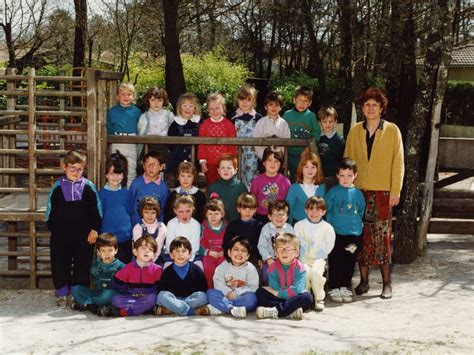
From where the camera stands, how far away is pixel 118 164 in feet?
22.7

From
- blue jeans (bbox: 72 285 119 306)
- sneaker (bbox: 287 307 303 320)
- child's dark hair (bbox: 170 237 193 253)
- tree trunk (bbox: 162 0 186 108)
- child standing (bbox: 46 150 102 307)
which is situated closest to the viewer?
sneaker (bbox: 287 307 303 320)

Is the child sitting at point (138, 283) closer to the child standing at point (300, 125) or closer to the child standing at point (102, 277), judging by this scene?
the child standing at point (102, 277)

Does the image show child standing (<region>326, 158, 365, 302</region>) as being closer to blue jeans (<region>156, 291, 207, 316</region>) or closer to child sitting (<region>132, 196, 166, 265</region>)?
blue jeans (<region>156, 291, 207, 316</region>)

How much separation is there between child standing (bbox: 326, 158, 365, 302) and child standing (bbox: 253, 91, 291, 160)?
0.86 metres

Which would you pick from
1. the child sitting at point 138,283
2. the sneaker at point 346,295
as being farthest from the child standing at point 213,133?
the sneaker at point 346,295

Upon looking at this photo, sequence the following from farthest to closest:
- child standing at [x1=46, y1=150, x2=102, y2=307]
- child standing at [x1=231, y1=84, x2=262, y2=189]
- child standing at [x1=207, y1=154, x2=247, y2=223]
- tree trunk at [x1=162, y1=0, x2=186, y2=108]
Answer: tree trunk at [x1=162, y1=0, x2=186, y2=108], child standing at [x1=231, y1=84, x2=262, y2=189], child standing at [x1=207, y1=154, x2=247, y2=223], child standing at [x1=46, y1=150, x2=102, y2=307]

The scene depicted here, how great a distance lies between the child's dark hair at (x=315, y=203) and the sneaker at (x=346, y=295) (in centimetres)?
85

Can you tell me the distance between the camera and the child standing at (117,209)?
273 inches

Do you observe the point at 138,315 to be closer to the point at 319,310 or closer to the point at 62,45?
the point at 319,310

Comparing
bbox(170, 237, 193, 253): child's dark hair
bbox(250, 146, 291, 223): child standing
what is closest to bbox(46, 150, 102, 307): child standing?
bbox(170, 237, 193, 253): child's dark hair

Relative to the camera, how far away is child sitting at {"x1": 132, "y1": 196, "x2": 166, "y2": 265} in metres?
6.68

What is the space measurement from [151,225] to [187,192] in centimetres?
50

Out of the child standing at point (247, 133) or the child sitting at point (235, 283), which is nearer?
the child sitting at point (235, 283)

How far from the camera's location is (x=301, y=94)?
7551 mm
